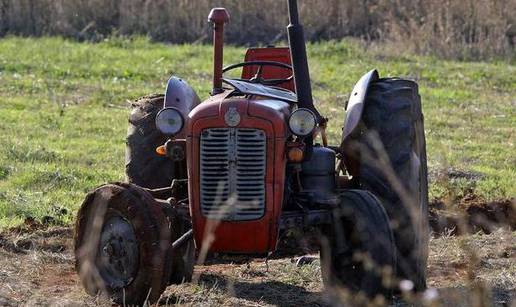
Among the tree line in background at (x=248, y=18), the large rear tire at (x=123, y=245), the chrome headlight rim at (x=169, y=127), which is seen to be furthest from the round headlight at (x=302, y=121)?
the tree line in background at (x=248, y=18)

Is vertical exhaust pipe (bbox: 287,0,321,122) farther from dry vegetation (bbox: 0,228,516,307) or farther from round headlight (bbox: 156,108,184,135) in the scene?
dry vegetation (bbox: 0,228,516,307)

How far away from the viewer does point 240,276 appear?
25.6ft

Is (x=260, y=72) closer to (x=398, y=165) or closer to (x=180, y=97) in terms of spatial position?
(x=180, y=97)

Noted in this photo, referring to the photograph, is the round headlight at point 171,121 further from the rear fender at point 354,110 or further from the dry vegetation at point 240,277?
the rear fender at point 354,110

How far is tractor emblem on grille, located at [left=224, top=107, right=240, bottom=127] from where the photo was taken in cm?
666

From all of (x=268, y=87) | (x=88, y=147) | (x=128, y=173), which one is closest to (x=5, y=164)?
(x=88, y=147)

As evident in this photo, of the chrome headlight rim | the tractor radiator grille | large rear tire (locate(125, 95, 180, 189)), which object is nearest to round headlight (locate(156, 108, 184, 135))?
the chrome headlight rim

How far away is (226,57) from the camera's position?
18359 millimetres

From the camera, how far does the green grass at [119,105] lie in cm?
1076

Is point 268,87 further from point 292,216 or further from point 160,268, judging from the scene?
point 160,268

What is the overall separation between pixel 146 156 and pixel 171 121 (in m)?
0.95

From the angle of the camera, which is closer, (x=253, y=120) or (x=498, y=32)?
(x=253, y=120)

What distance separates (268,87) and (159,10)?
13.4 m

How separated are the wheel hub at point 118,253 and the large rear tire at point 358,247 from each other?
1070mm
